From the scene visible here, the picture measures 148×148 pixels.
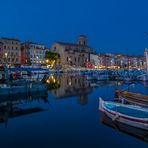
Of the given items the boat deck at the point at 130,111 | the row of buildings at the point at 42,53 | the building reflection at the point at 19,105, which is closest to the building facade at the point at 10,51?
the row of buildings at the point at 42,53

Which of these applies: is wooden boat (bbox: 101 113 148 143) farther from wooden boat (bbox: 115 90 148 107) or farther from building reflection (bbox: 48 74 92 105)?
building reflection (bbox: 48 74 92 105)

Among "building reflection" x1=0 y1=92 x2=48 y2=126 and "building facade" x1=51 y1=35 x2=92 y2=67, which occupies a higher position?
"building facade" x1=51 y1=35 x2=92 y2=67

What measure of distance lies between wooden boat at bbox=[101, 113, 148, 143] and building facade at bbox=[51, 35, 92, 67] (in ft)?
447

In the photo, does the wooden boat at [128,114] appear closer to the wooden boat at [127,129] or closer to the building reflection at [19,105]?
the wooden boat at [127,129]

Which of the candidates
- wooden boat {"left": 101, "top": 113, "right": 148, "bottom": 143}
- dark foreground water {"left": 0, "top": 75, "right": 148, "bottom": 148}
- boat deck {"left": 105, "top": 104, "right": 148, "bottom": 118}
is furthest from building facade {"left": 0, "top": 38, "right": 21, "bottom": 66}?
wooden boat {"left": 101, "top": 113, "right": 148, "bottom": 143}

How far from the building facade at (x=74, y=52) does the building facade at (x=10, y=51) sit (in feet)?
120

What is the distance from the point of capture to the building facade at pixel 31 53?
133m

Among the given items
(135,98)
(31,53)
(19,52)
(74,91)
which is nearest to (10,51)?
(19,52)

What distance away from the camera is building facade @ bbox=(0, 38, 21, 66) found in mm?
117000

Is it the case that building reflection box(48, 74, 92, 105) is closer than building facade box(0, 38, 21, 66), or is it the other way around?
building reflection box(48, 74, 92, 105)

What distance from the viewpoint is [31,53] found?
135 metres

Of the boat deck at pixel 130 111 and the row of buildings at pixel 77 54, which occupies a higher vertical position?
the row of buildings at pixel 77 54

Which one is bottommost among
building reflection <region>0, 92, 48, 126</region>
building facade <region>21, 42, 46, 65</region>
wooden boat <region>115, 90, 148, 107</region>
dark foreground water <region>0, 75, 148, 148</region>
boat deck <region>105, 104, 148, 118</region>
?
dark foreground water <region>0, 75, 148, 148</region>

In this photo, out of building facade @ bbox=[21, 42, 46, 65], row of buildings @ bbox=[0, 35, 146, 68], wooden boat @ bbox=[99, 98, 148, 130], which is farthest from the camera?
building facade @ bbox=[21, 42, 46, 65]
